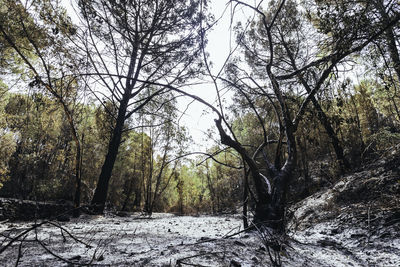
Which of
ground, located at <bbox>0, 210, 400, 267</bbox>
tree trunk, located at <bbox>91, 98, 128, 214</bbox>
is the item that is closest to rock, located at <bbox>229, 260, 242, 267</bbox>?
ground, located at <bbox>0, 210, 400, 267</bbox>

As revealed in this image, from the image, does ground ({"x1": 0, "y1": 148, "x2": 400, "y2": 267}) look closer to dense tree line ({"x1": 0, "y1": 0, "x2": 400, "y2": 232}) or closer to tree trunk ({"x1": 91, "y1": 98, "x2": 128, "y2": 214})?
dense tree line ({"x1": 0, "y1": 0, "x2": 400, "y2": 232})

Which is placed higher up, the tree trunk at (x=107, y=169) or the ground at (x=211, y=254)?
the tree trunk at (x=107, y=169)

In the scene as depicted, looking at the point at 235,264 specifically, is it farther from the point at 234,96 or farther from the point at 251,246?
the point at 234,96

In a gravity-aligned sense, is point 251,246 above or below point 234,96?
below

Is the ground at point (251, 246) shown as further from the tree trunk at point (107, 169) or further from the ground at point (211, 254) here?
the tree trunk at point (107, 169)

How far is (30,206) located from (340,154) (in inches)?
428

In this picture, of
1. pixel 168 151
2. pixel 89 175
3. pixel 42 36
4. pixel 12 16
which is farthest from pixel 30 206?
pixel 89 175

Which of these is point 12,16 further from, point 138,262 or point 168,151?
point 168,151

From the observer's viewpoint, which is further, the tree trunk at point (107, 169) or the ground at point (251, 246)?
the tree trunk at point (107, 169)

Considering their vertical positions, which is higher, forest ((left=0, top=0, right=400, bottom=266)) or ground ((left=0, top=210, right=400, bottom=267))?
forest ((left=0, top=0, right=400, bottom=266))

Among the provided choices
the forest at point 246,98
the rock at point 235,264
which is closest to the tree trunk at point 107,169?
the forest at point 246,98

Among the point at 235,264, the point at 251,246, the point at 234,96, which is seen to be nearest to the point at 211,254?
the point at 235,264

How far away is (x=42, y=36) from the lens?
5.16 m

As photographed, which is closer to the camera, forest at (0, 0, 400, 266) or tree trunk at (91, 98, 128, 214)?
forest at (0, 0, 400, 266)
